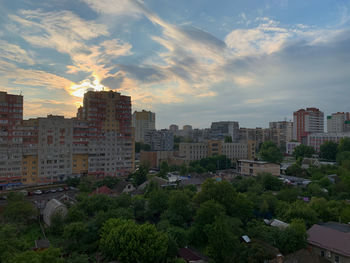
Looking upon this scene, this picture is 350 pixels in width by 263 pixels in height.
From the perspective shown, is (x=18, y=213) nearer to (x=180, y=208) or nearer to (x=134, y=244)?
(x=134, y=244)

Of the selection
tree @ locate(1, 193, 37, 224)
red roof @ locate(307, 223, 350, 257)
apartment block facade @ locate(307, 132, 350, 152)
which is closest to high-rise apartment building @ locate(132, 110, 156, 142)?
apartment block facade @ locate(307, 132, 350, 152)

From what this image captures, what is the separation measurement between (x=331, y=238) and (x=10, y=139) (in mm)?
31503

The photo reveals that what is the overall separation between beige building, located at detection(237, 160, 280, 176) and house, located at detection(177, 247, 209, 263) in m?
22.3

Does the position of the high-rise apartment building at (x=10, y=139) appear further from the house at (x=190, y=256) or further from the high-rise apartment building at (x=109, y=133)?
the house at (x=190, y=256)

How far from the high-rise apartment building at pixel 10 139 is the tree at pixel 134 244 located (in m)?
21.8

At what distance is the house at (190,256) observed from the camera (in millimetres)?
12406

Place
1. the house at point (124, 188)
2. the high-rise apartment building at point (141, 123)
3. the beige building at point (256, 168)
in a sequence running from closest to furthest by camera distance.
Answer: the house at point (124, 188), the beige building at point (256, 168), the high-rise apartment building at point (141, 123)

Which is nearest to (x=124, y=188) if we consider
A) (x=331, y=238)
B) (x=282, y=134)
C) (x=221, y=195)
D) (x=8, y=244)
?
(x=221, y=195)

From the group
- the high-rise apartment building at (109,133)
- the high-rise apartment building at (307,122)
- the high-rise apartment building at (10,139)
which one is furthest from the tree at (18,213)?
the high-rise apartment building at (307,122)

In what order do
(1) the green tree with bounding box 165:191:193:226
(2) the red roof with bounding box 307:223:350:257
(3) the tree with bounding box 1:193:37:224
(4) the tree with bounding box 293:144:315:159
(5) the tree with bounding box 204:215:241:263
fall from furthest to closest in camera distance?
(4) the tree with bounding box 293:144:315:159 → (3) the tree with bounding box 1:193:37:224 → (1) the green tree with bounding box 165:191:193:226 → (2) the red roof with bounding box 307:223:350:257 → (5) the tree with bounding box 204:215:241:263

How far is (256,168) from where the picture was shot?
3425 centimetres

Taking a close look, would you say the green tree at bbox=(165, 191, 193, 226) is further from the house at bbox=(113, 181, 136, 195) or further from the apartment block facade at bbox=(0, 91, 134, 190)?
the apartment block facade at bbox=(0, 91, 134, 190)

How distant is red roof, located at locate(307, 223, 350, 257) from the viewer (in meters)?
12.1

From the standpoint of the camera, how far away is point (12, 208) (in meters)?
17.0
